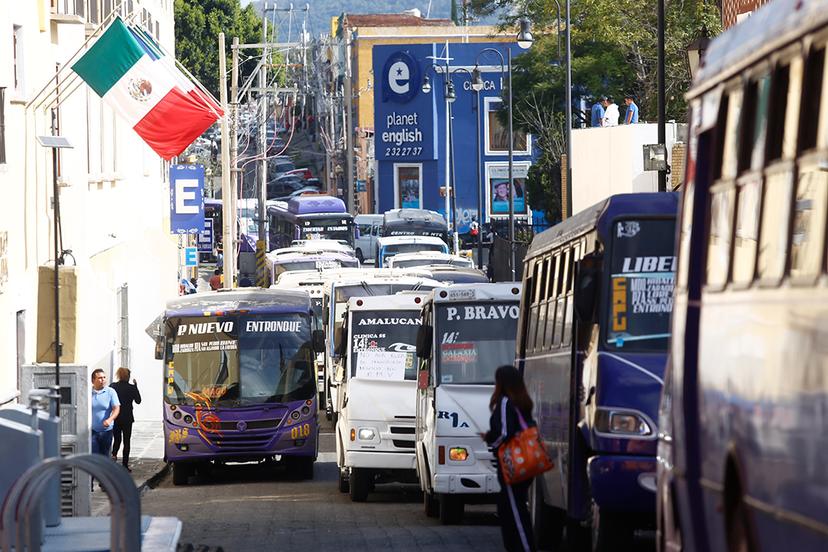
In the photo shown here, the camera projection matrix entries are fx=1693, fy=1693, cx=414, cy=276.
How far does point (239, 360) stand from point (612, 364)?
1551 centimetres

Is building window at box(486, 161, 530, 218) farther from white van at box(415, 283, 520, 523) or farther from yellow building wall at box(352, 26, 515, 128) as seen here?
white van at box(415, 283, 520, 523)

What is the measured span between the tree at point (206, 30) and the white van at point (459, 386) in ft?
243

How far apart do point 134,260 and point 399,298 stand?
18.1 m

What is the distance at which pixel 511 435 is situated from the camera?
12.9m

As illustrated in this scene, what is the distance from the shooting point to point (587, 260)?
496 inches

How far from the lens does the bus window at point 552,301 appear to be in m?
14.7

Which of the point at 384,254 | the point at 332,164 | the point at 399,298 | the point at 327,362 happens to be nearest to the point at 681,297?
the point at 399,298

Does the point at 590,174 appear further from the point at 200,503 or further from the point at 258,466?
the point at 200,503

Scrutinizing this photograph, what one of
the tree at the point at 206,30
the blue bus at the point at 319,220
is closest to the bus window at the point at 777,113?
the blue bus at the point at 319,220

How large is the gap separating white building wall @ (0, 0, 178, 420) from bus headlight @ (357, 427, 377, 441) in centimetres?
397

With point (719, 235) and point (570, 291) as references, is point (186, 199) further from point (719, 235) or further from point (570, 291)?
point (719, 235)

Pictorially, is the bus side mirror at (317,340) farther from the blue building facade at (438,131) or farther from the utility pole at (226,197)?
the blue building facade at (438,131)

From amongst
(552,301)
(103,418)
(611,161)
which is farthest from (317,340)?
(611,161)

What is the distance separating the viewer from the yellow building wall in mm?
102250
